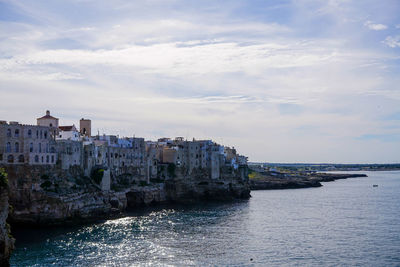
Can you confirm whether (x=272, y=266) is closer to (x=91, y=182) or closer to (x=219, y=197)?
(x=91, y=182)

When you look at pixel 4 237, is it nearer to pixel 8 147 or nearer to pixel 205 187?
pixel 8 147

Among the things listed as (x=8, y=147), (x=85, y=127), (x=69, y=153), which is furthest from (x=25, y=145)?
(x=85, y=127)

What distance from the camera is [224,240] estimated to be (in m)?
59.8

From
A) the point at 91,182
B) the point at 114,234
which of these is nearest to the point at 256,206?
the point at 91,182

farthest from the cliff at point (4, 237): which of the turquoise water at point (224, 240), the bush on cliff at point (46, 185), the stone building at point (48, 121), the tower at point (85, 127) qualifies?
the tower at point (85, 127)

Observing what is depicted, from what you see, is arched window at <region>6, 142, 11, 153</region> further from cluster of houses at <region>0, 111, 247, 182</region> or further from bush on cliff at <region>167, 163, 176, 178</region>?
bush on cliff at <region>167, 163, 176, 178</region>

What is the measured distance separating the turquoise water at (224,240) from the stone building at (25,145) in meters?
15.2

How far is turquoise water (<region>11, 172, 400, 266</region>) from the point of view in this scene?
4906 cm

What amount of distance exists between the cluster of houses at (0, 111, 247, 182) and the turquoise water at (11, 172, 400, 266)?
613 inches

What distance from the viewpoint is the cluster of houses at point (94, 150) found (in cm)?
7500

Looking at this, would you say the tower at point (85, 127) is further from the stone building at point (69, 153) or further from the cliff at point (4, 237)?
the cliff at point (4, 237)

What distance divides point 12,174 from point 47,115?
77.4 feet

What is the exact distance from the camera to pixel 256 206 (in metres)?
100

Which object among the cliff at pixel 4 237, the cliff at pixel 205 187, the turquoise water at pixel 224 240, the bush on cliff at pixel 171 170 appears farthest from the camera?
the bush on cliff at pixel 171 170
